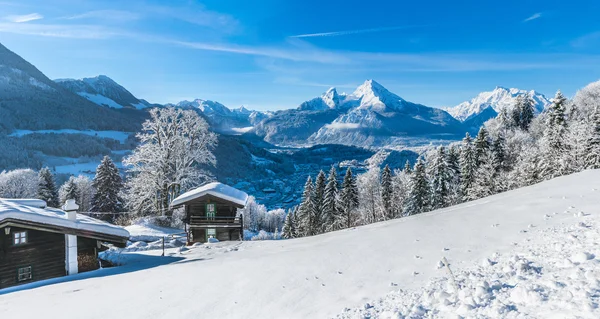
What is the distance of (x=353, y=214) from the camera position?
53.2 meters

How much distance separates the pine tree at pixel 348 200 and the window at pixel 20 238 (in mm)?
40171

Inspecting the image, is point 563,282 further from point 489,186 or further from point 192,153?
point 489,186

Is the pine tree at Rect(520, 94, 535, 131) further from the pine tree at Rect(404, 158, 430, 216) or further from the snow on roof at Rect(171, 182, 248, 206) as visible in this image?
A: the snow on roof at Rect(171, 182, 248, 206)

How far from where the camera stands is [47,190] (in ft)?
152

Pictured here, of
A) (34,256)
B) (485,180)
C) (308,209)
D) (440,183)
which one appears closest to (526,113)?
(485,180)

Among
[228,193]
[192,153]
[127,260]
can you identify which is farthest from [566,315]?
[192,153]

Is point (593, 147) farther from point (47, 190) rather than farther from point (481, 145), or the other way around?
point (47, 190)

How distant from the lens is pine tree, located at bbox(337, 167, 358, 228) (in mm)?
49875

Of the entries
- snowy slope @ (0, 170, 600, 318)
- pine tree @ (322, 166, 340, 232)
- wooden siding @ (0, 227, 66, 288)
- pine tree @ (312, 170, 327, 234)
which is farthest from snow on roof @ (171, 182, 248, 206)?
pine tree @ (312, 170, 327, 234)

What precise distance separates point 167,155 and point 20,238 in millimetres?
16390

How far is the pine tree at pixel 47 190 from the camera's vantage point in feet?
150

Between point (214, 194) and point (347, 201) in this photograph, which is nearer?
point (214, 194)

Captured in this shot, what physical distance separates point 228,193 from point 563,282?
20852mm

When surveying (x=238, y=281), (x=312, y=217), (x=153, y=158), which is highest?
(x=153, y=158)
